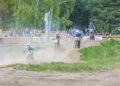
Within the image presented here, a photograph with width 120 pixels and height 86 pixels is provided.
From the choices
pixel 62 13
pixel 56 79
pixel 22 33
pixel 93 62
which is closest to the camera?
pixel 56 79

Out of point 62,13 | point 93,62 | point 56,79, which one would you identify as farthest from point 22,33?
point 56,79

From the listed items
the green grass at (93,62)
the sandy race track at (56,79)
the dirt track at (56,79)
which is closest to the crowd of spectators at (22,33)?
the green grass at (93,62)

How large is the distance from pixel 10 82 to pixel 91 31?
22.6 m

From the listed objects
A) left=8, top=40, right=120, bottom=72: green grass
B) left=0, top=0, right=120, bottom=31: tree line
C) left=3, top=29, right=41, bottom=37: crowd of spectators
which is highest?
left=0, top=0, right=120, bottom=31: tree line

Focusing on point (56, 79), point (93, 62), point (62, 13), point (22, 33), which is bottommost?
point (22, 33)

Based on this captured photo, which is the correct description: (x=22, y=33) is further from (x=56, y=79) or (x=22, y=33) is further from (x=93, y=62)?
(x=56, y=79)

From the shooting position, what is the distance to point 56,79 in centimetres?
1197

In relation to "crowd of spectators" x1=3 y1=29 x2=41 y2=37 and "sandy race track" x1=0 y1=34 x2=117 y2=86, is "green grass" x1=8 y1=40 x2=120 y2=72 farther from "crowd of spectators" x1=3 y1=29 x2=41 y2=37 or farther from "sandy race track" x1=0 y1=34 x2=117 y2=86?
"crowd of spectators" x1=3 y1=29 x2=41 y2=37

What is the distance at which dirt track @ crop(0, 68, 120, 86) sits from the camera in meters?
11.0

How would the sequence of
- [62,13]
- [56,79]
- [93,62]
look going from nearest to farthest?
[56,79] < [93,62] < [62,13]

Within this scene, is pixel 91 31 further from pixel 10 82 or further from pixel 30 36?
pixel 10 82

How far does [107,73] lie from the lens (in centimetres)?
1384

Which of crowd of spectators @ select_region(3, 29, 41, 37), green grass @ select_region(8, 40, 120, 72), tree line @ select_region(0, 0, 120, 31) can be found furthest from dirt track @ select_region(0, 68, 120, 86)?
crowd of spectators @ select_region(3, 29, 41, 37)

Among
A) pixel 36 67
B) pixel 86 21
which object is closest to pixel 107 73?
pixel 36 67
